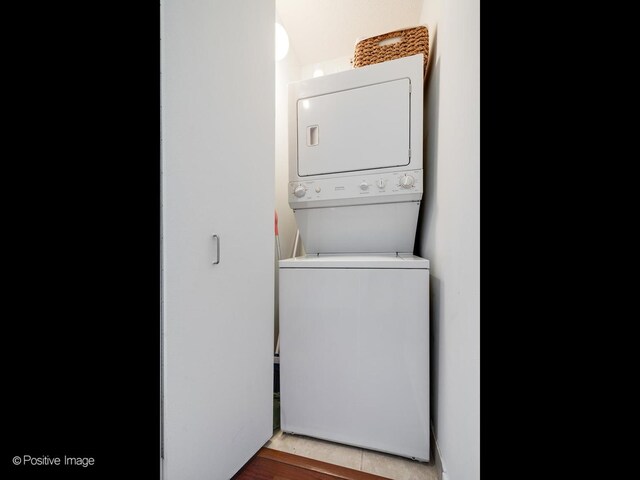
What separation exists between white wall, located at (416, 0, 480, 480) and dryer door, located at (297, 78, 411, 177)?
0.19 m

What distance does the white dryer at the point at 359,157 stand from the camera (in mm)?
1408

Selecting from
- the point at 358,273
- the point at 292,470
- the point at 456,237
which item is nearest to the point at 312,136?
the point at 358,273

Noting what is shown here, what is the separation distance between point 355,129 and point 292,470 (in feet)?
5.85

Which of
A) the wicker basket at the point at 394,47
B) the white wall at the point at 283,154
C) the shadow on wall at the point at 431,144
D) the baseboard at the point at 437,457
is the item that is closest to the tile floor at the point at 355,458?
the baseboard at the point at 437,457

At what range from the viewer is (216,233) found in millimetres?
950

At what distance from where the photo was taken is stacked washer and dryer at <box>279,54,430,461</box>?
1170mm

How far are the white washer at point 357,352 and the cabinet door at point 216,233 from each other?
146 mm

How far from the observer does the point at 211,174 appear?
0.93 meters

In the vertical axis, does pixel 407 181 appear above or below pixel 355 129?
below

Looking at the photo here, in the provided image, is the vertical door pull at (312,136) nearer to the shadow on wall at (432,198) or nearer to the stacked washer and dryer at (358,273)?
the stacked washer and dryer at (358,273)

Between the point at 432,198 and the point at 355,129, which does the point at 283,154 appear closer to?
the point at 355,129

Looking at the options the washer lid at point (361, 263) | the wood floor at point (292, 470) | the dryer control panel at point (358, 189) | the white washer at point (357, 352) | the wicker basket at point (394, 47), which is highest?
the wicker basket at point (394, 47)
